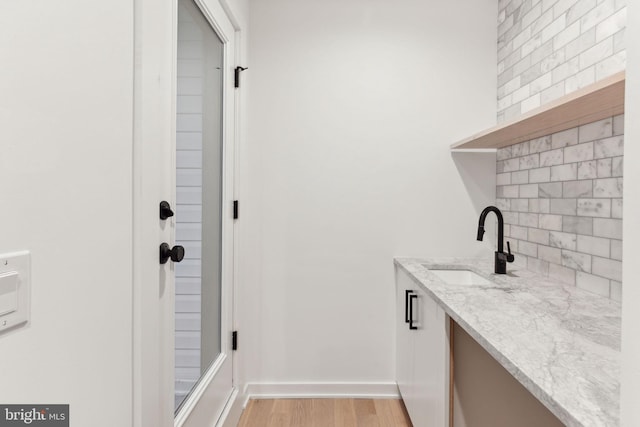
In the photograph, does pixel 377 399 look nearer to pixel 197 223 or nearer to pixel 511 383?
pixel 511 383

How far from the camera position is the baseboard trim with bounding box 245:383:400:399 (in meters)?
2.26

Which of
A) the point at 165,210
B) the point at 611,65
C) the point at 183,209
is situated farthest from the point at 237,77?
the point at 611,65

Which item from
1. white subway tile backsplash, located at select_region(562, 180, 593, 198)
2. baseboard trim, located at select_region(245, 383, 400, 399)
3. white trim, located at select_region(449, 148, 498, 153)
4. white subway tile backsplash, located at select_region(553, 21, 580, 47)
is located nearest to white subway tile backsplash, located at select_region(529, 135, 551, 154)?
white subway tile backsplash, located at select_region(562, 180, 593, 198)

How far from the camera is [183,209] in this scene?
1.35m

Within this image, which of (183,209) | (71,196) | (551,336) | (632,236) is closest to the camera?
(632,236)

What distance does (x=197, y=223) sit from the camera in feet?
4.83

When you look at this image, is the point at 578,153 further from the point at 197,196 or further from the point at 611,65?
the point at 197,196

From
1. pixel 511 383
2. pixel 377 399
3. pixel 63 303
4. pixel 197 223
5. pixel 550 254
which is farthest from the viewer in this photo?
pixel 377 399

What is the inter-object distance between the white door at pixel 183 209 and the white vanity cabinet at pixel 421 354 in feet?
3.06

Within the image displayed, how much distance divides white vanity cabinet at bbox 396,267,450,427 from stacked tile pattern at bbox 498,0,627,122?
115cm

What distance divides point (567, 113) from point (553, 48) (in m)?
0.63

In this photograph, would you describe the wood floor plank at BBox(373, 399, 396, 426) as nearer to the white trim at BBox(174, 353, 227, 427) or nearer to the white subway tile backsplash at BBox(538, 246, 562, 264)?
the white trim at BBox(174, 353, 227, 427)

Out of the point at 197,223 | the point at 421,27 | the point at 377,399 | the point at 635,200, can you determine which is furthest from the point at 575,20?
the point at 377,399

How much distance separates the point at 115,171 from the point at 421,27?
211 centimetres
